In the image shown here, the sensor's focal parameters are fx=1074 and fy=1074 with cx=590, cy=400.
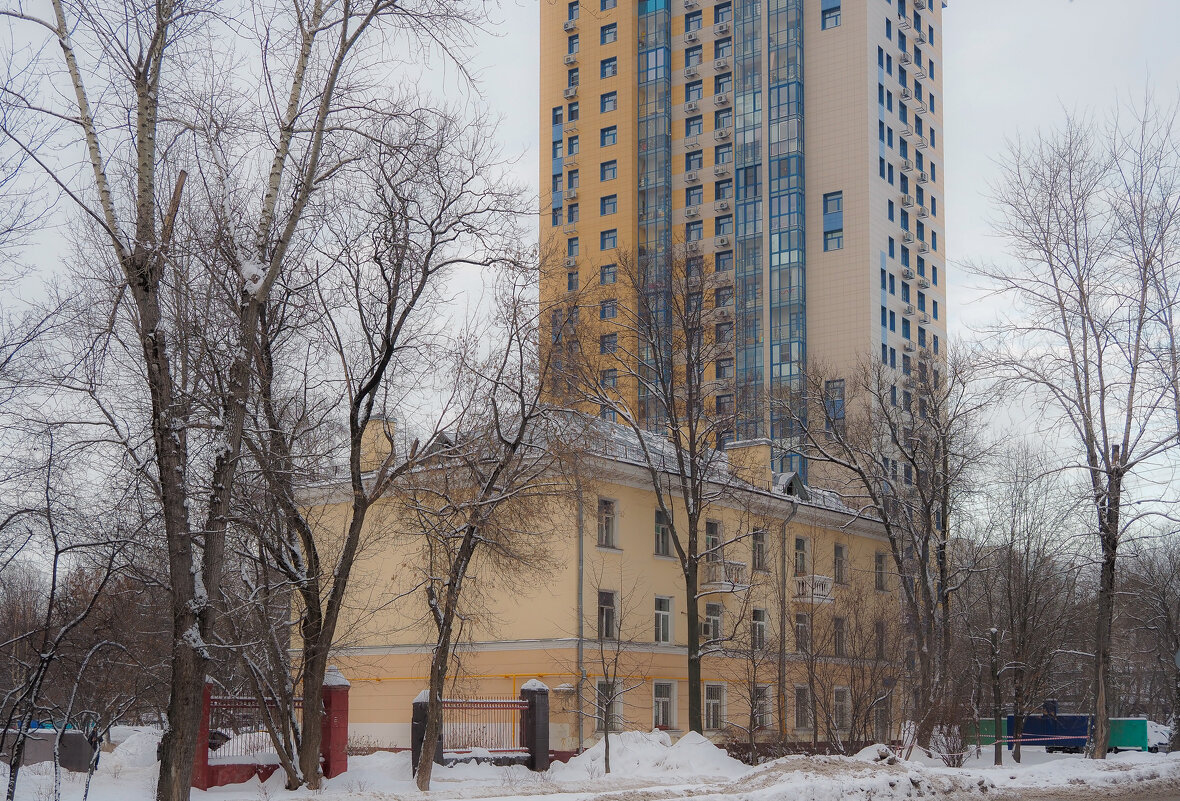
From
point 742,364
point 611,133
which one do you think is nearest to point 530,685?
point 742,364

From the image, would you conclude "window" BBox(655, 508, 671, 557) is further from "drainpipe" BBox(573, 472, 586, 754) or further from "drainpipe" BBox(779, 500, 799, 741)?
"drainpipe" BBox(573, 472, 586, 754)

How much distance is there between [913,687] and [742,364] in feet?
138

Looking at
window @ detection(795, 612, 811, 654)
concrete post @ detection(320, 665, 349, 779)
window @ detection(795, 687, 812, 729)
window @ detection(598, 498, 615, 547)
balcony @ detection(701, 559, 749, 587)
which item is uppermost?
window @ detection(598, 498, 615, 547)

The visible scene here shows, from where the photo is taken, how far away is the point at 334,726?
21.5 meters

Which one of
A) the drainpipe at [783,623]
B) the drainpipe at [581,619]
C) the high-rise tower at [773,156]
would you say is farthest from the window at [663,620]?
the high-rise tower at [773,156]

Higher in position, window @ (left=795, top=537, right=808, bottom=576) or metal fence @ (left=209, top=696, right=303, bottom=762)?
window @ (left=795, top=537, right=808, bottom=576)

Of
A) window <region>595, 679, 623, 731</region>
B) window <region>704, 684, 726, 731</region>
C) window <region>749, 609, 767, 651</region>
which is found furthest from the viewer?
window <region>749, 609, 767, 651</region>

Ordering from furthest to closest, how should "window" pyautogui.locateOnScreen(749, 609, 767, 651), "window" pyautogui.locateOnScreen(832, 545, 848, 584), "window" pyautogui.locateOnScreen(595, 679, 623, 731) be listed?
"window" pyautogui.locateOnScreen(832, 545, 848, 584), "window" pyautogui.locateOnScreen(749, 609, 767, 651), "window" pyautogui.locateOnScreen(595, 679, 623, 731)

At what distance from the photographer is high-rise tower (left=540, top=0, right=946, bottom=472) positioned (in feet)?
230

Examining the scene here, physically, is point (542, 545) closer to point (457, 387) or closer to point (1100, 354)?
point (457, 387)

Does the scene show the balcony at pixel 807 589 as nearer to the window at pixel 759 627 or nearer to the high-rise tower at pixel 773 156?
the window at pixel 759 627

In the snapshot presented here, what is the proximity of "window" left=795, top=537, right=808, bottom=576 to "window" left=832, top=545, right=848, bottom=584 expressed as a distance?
6.65 feet

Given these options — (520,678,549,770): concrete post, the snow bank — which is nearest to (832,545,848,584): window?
the snow bank

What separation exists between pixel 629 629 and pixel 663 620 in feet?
7.27
